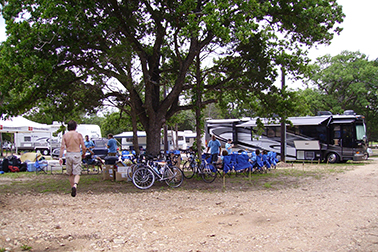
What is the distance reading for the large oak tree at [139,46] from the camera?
29.5 ft

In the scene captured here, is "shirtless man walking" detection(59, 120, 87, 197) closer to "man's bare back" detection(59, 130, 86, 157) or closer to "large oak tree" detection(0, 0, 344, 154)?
"man's bare back" detection(59, 130, 86, 157)

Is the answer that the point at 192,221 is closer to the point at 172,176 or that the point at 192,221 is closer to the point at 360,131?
the point at 172,176

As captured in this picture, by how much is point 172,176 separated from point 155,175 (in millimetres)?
528

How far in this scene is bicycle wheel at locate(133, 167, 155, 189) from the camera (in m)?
9.69

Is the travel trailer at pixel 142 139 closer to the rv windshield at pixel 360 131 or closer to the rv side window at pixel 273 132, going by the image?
the rv side window at pixel 273 132

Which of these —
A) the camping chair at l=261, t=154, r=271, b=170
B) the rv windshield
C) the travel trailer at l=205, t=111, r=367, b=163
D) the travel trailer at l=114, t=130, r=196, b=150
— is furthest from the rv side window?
the travel trailer at l=114, t=130, r=196, b=150

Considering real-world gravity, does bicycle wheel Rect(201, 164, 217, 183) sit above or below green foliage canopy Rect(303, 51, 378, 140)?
below

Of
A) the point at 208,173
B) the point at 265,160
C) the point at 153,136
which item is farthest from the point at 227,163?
the point at 153,136

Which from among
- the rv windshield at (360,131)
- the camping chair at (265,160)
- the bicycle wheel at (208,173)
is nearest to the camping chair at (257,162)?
the camping chair at (265,160)

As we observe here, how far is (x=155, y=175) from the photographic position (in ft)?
32.3

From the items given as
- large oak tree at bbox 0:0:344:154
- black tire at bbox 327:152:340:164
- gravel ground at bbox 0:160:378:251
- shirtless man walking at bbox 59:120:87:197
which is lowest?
gravel ground at bbox 0:160:378:251

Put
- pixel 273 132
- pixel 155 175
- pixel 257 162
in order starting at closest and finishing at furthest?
1. pixel 155 175
2. pixel 257 162
3. pixel 273 132

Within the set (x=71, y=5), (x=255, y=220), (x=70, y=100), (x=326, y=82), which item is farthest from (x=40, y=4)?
(x=326, y=82)

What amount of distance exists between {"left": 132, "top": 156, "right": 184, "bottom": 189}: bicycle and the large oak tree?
2.31 meters
